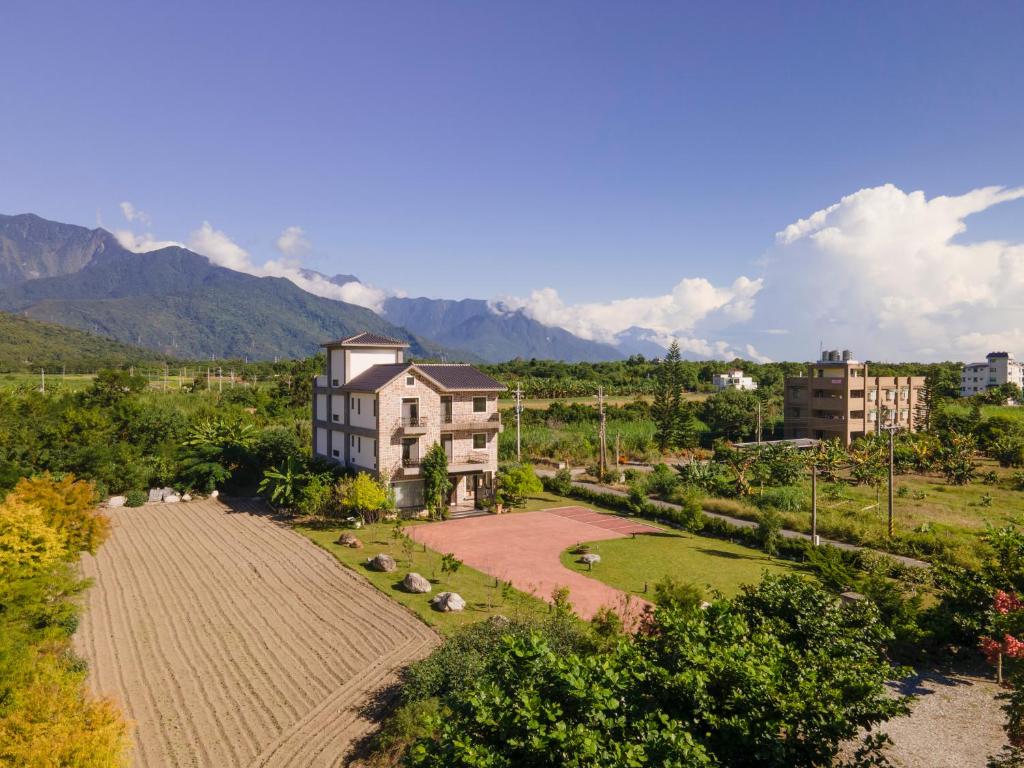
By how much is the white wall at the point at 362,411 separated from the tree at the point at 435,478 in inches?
120

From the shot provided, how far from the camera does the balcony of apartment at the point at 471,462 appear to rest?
30.8 metres

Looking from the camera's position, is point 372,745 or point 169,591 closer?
point 372,745

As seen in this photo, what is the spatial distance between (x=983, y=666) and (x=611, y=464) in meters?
31.5

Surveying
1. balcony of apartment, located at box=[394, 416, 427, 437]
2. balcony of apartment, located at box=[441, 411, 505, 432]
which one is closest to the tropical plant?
balcony of apartment, located at box=[394, 416, 427, 437]

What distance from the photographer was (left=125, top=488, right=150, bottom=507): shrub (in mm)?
29141

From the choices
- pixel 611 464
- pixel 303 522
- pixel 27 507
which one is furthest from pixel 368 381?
pixel 611 464

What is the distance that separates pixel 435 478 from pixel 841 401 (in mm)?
39608

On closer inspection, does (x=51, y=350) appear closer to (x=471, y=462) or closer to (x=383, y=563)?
(x=471, y=462)

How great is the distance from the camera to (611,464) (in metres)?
45.7

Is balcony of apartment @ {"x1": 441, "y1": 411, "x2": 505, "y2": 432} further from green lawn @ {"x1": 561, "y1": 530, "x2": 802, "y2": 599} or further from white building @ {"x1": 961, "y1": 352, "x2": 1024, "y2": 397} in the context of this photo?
white building @ {"x1": 961, "y1": 352, "x2": 1024, "y2": 397}

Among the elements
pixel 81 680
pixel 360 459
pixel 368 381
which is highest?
pixel 368 381

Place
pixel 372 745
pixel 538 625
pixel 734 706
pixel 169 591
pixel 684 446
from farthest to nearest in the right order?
pixel 684 446 → pixel 169 591 → pixel 538 625 → pixel 372 745 → pixel 734 706

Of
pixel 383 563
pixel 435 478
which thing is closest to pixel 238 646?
pixel 383 563

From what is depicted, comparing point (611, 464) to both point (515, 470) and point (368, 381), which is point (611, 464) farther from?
point (368, 381)
